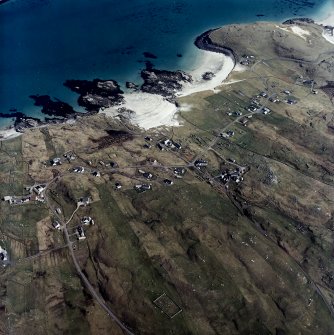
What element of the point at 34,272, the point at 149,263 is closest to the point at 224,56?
the point at 149,263

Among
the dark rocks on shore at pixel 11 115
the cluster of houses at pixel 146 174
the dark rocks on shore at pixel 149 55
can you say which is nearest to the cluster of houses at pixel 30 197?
the cluster of houses at pixel 146 174

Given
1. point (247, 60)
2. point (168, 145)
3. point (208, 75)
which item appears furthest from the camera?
point (247, 60)

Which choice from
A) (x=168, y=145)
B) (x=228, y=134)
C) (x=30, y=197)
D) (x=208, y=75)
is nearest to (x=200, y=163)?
(x=168, y=145)

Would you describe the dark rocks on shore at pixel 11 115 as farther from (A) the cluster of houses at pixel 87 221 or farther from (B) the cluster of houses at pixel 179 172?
(B) the cluster of houses at pixel 179 172

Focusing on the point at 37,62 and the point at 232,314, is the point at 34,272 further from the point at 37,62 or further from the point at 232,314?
the point at 37,62

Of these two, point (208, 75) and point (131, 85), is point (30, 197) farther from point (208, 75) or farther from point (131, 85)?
point (208, 75)

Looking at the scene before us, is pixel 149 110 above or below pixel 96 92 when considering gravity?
below

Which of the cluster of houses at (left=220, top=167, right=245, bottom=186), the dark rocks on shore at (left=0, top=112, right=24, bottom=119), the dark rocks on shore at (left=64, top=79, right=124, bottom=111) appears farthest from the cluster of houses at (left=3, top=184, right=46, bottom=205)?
the cluster of houses at (left=220, top=167, right=245, bottom=186)
